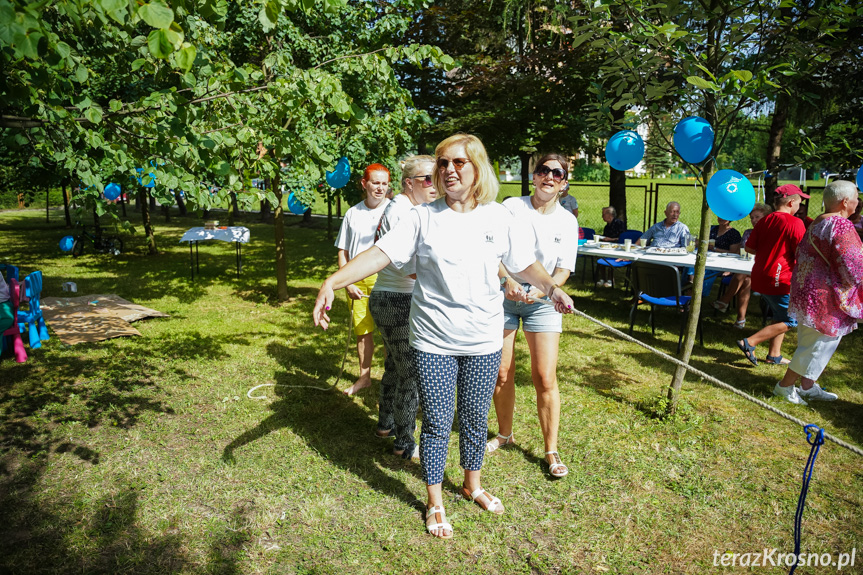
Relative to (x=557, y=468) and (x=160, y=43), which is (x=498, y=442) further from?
(x=160, y=43)

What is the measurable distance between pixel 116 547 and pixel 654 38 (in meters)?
4.28

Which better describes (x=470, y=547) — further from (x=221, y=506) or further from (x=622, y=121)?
(x=622, y=121)

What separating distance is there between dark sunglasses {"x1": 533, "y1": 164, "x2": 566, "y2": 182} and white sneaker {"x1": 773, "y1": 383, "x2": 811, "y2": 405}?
120 inches

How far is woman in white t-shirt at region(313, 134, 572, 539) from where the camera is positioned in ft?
8.78

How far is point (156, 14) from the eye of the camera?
5.82 feet

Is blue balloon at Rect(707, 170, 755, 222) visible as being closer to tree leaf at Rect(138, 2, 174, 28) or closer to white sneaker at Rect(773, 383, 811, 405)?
white sneaker at Rect(773, 383, 811, 405)

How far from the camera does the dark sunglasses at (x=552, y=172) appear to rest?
3.41 meters

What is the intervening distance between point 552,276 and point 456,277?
3.50 feet

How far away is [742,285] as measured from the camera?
7.39 m

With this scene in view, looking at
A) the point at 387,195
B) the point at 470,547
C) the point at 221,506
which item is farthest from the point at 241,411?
the point at 470,547

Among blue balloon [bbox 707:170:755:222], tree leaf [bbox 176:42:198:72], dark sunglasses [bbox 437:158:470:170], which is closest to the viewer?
tree leaf [bbox 176:42:198:72]

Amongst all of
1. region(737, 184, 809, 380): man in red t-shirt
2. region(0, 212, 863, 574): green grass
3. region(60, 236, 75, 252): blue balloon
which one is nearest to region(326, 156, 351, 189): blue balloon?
region(0, 212, 863, 574): green grass

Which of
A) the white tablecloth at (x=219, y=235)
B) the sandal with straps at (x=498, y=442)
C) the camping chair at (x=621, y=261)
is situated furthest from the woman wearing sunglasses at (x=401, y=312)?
the white tablecloth at (x=219, y=235)

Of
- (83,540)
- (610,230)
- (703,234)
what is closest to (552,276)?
(703,234)
